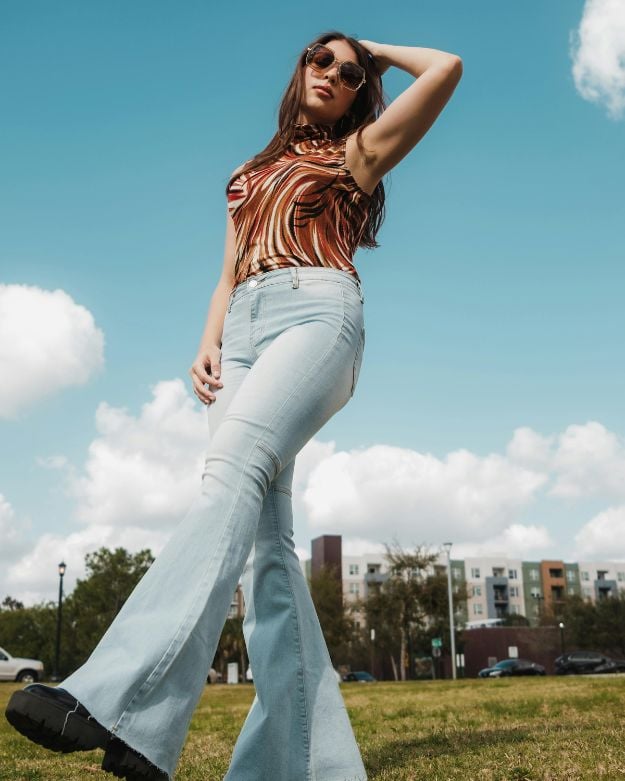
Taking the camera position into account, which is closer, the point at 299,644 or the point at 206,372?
the point at 299,644

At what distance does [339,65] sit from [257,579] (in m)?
1.83

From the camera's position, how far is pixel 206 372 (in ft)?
8.85

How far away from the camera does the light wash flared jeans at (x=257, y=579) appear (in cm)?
172

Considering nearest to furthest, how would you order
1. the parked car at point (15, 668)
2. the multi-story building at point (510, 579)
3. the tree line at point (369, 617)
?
the parked car at point (15, 668)
the tree line at point (369, 617)
the multi-story building at point (510, 579)

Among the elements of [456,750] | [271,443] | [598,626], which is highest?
[271,443]

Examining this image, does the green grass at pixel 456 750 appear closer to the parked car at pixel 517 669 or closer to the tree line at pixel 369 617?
the tree line at pixel 369 617

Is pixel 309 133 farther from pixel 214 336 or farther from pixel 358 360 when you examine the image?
pixel 358 360

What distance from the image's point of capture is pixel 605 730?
430 centimetres

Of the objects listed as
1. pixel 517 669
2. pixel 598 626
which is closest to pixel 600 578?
pixel 598 626

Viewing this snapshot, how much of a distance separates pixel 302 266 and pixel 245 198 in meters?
0.45

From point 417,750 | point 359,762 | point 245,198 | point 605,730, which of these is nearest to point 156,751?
point 359,762

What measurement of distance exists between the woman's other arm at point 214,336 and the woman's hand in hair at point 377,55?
78 cm

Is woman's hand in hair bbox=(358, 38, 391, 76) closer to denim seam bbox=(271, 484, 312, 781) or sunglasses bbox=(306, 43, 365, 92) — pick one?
sunglasses bbox=(306, 43, 365, 92)

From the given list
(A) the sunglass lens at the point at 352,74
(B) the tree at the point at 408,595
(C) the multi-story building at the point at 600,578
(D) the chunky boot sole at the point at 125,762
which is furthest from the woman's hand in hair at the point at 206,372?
(C) the multi-story building at the point at 600,578
